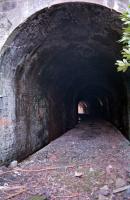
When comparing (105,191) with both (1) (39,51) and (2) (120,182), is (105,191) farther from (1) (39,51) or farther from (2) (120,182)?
(1) (39,51)

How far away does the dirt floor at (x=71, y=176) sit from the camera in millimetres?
3564

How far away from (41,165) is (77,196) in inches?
64.9

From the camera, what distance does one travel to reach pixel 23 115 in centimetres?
638

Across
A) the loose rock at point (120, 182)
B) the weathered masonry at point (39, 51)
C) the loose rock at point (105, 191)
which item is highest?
the weathered masonry at point (39, 51)

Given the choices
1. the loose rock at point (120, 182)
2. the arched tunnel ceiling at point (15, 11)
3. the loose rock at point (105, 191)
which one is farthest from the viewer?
the arched tunnel ceiling at point (15, 11)

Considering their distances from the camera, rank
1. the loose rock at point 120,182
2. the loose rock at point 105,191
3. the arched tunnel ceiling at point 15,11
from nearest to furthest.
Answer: the loose rock at point 105,191 → the loose rock at point 120,182 → the arched tunnel ceiling at point 15,11

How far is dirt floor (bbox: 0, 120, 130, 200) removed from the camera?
3564 mm

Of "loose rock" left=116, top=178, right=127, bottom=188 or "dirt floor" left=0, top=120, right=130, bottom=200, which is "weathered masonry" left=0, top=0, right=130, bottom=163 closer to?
"dirt floor" left=0, top=120, right=130, bottom=200

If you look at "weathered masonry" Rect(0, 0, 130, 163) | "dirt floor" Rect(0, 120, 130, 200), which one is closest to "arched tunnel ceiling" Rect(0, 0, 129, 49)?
"weathered masonry" Rect(0, 0, 130, 163)

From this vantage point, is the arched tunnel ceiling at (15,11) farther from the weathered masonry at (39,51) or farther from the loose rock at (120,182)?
the loose rock at (120,182)

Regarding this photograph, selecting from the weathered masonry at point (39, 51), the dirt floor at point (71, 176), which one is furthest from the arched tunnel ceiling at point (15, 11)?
the dirt floor at point (71, 176)

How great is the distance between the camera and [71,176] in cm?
423

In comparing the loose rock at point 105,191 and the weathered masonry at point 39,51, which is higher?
the weathered masonry at point 39,51

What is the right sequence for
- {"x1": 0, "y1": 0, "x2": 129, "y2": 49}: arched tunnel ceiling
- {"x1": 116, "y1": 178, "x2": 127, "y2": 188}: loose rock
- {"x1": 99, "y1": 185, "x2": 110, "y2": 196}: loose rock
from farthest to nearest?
1. {"x1": 0, "y1": 0, "x2": 129, "y2": 49}: arched tunnel ceiling
2. {"x1": 116, "y1": 178, "x2": 127, "y2": 188}: loose rock
3. {"x1": 99, "y1": 185, "x2": 110, "y2": 196}: loose rock
